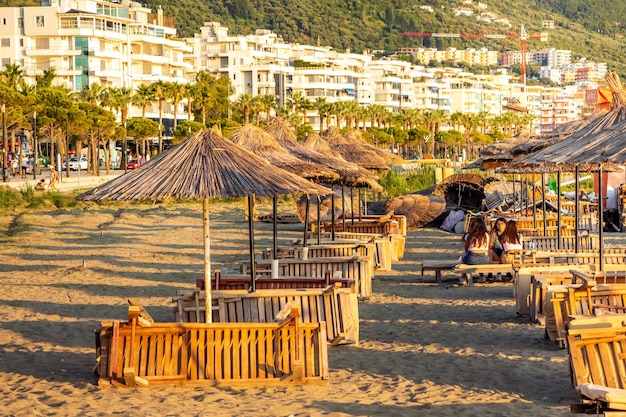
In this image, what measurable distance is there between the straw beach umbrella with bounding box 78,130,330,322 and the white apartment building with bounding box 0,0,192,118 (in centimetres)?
7215

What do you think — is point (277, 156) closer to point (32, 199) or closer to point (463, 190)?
point (463, 190)

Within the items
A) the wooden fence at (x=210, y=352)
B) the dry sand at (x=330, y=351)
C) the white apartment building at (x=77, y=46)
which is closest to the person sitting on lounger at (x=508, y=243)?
the dry sand at (x=330, y=351)

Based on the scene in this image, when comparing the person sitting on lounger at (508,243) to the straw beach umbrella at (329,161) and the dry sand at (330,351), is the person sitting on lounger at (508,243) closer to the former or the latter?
the dry sand at (330,351)

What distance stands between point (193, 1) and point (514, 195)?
155m

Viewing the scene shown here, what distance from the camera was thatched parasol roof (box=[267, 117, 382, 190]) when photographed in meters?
18.8

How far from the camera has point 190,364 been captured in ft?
29.5

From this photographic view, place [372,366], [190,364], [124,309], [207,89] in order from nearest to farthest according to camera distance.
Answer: [190,364]
[372,366]
[124,309]
[207,89]

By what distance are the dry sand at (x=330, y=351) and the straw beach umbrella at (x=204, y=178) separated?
5.44ft

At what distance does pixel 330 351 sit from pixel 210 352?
2.09 m

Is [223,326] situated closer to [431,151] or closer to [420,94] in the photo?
[431,151]

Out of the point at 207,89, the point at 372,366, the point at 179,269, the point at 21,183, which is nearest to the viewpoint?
the point at 372,366

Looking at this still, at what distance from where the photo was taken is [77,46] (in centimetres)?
8300

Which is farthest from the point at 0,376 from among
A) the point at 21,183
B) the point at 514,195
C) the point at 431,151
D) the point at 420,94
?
the point at 420,94

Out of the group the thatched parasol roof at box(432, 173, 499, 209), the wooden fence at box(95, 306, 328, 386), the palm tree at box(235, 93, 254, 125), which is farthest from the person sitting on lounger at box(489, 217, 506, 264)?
the palm tree at box(235, 93, 254, 125)
